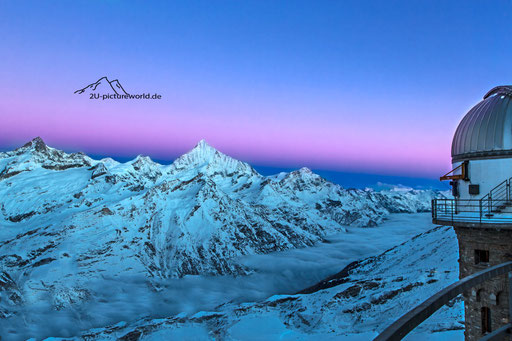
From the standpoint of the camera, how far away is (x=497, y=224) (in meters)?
13.6

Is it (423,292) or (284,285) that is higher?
(423,292)

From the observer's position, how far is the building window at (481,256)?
49.3 feet

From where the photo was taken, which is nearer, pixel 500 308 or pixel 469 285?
pixel 469 285

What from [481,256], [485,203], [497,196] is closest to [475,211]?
[485,203]

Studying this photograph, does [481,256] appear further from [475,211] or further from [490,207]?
[490,207]

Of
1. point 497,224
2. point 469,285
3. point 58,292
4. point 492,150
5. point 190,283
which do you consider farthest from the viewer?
point 190,283

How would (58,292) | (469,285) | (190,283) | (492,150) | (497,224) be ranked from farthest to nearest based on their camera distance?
1. (190,283)
2. (58,292)
3. (492,150)
4. (497,224)
5. (469,285)

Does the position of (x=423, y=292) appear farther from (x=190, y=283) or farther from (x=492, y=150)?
(x=190, y=283)

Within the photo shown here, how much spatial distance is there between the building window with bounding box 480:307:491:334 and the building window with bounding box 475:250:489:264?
73.0 inches

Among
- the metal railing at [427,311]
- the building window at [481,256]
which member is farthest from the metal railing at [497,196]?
the metal railing at [427,311]

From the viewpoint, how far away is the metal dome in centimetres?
1430

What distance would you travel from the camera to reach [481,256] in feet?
50.1

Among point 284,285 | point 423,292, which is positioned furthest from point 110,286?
point 423,292

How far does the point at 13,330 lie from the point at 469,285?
147331mm
